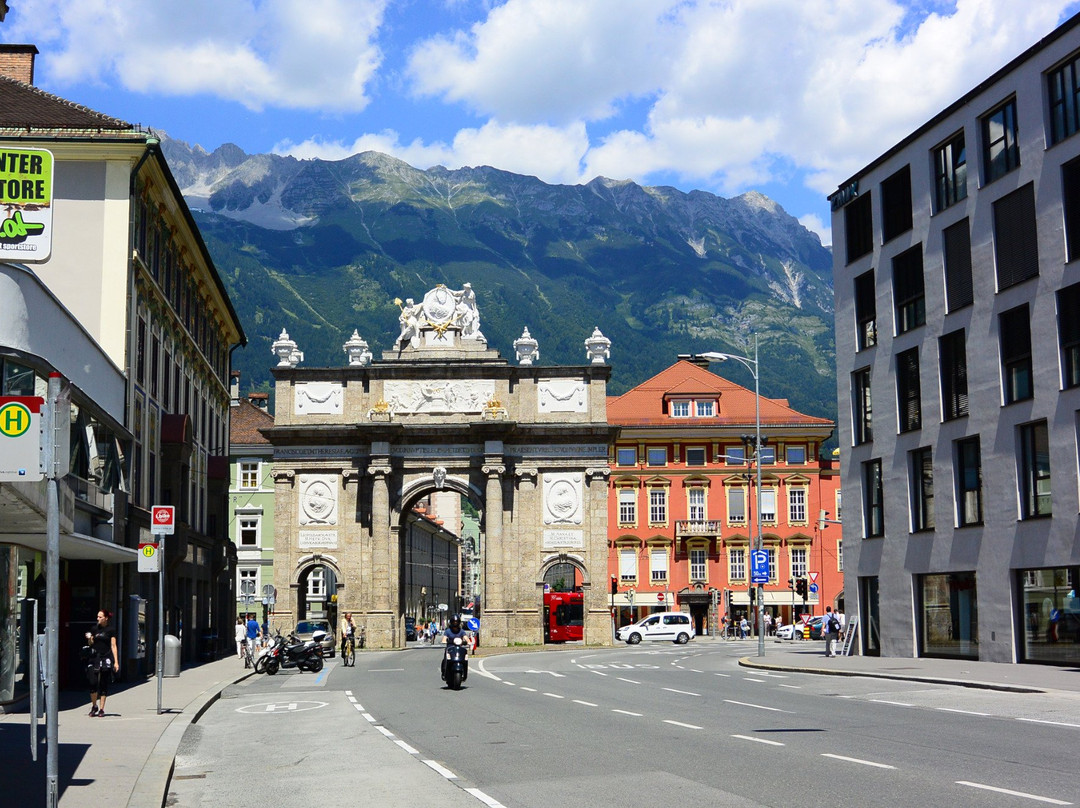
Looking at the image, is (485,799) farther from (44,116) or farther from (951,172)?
(951,172)

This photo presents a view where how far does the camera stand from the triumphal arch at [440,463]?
2805 inches

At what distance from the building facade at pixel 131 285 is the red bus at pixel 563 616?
30221 millimetres

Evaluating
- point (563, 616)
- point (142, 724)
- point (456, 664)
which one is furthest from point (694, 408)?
point (142, 724)

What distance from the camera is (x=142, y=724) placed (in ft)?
70.0

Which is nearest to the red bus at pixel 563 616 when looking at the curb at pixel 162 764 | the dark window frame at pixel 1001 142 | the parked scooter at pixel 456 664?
the dark window frame at pixel 1001 142

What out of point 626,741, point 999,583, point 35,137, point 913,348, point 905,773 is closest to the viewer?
point 905,773

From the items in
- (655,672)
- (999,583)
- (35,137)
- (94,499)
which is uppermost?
(35,137)

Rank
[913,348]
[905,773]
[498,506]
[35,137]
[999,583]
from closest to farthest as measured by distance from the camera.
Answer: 1. [905,773]
2. [35,137]
3. [999,583]
4. [913,348]
5. [498,506]

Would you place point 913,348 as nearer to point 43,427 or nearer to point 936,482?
point 936,482

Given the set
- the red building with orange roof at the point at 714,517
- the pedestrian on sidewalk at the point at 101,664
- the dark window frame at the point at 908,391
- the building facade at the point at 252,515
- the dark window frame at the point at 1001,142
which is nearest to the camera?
the pedestrian on sidewalk at the point at 101,664

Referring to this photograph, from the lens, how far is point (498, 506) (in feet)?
235

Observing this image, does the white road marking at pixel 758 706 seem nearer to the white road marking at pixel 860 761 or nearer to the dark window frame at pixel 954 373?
the white road marking at pixel 860 761

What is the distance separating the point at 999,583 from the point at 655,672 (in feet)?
33.7

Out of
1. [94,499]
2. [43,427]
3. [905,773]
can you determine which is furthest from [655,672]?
[43,427]
